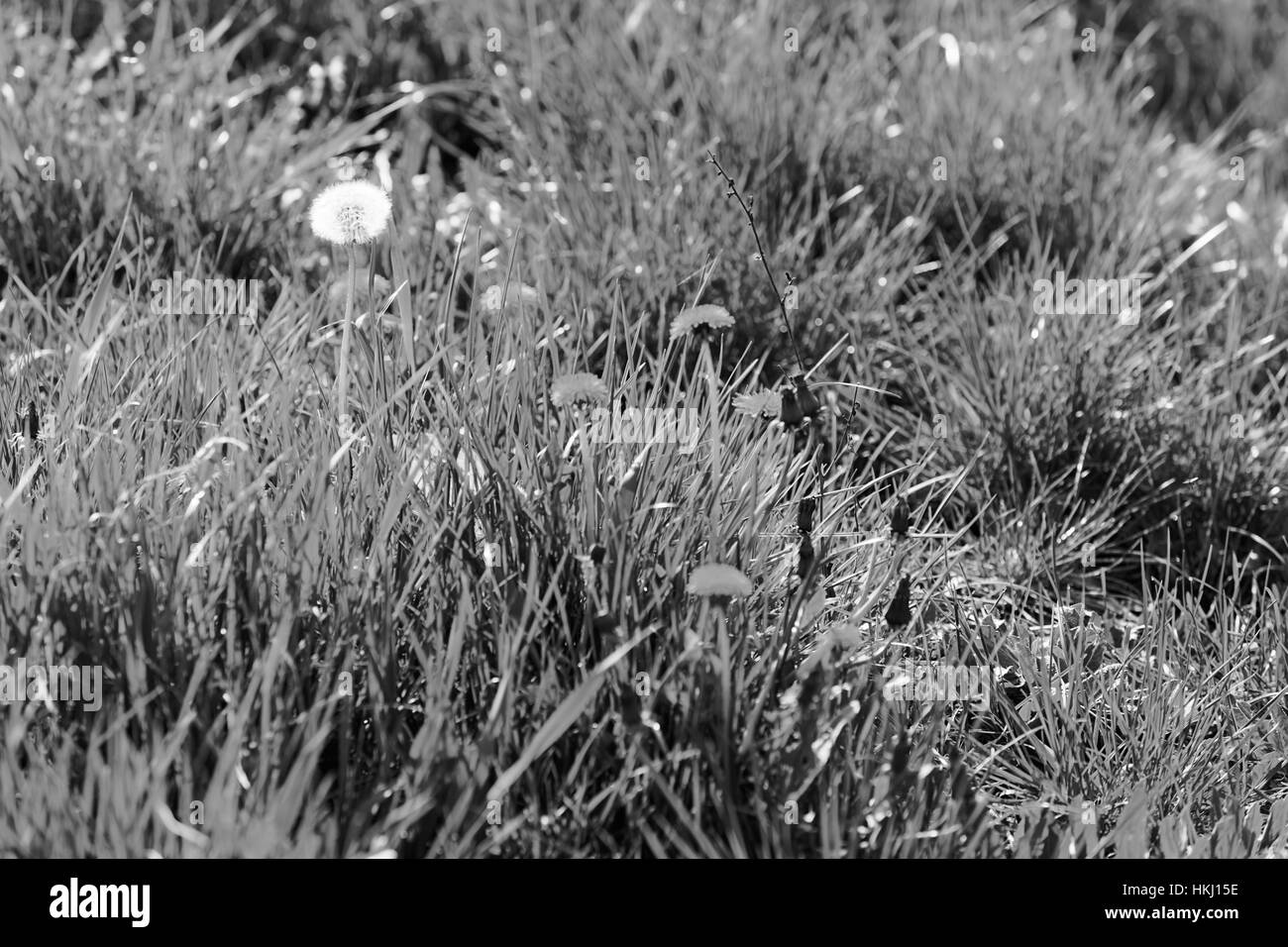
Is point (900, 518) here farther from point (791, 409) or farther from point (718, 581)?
point (718, 581)

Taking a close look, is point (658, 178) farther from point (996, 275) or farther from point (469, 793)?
point (469, 793)

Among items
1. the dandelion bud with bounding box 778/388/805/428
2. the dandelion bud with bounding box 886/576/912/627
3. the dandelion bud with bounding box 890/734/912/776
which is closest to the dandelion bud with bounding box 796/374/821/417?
the dandelion bud with bounding box 778/388/805/428

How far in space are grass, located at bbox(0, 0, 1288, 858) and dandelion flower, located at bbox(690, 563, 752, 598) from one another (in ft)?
0.11

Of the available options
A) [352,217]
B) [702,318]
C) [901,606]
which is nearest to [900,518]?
[901,606]

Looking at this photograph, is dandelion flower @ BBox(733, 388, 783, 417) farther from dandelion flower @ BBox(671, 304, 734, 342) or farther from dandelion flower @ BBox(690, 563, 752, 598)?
dandelion flower @ BBox(690, 563, 752, 598)

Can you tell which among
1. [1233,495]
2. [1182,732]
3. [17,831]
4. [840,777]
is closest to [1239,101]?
[1233,495]

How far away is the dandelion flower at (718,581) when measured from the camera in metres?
1.79

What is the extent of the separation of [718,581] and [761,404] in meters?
0.43

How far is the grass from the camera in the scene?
5.59 feet

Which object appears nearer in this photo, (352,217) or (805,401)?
(805,401)

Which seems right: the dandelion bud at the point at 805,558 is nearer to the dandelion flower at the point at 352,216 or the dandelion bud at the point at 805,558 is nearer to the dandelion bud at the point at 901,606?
the dandelion bud at the point at 901,606

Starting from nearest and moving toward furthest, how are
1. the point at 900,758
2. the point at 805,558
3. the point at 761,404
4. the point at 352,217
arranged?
the point at 900,758 → the point at 805,558 → the point at 761,404 → the point at 352,217

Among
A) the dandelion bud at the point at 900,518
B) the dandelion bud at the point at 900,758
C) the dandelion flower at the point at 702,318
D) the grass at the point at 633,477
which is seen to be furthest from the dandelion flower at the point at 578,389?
the dandelion bud at the point at 900,758

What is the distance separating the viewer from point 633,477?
1939mm
